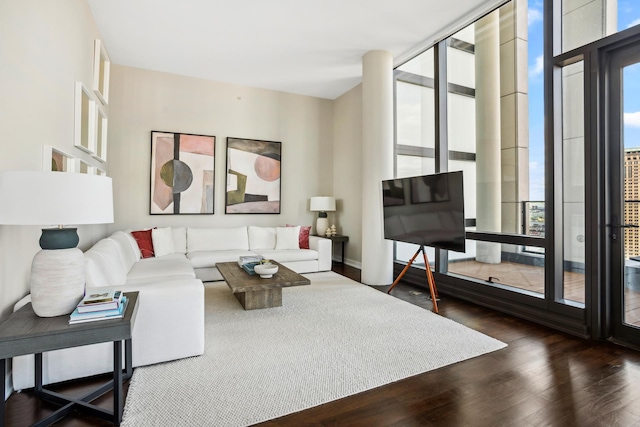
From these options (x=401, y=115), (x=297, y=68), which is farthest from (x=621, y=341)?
(x=297, y=68)

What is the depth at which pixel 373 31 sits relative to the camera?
157 inches

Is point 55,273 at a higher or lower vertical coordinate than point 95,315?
higher

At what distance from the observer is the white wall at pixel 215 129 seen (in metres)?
4.92

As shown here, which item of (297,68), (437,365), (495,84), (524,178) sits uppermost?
(297,68)

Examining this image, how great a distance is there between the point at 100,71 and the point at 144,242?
88.1 inches

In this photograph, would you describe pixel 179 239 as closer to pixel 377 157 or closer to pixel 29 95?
pixel 29 95

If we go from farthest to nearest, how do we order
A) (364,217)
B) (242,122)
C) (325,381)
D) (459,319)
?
(242,122)
(364,217)
(459,319)
(325,381)

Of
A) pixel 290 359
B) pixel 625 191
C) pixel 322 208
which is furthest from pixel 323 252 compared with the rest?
pixel 625 191

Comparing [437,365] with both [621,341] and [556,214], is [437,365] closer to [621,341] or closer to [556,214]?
[621,341]

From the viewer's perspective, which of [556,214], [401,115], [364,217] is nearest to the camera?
[556,214]

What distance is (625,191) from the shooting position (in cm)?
254

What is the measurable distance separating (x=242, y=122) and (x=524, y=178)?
4.35 m

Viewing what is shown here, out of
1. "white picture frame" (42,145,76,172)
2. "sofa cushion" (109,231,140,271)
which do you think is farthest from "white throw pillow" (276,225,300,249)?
"white picture frame" (42,145,76,172)

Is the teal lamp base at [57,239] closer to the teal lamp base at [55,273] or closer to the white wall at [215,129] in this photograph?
the teal lamp base at [55,273]
